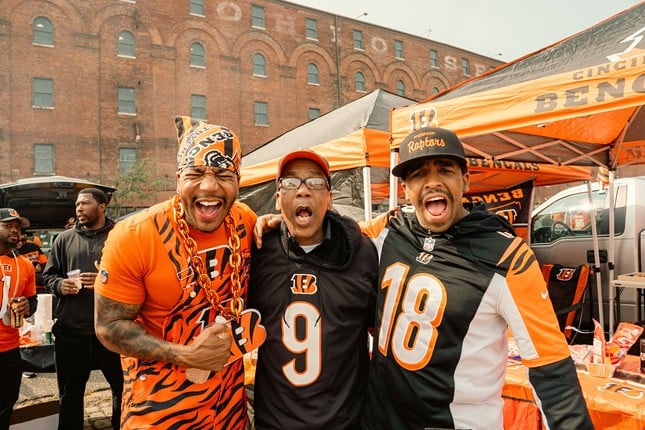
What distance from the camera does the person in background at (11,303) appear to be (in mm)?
3607

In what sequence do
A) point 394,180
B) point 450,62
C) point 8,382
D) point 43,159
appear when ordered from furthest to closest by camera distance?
point 450,62 < point 43,159 < point 394,180 < point 8,382

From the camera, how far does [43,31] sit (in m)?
24.2

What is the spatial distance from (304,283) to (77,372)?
125 inches

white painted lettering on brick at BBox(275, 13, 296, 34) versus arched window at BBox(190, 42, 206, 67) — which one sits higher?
white painted lettering on brick at BBox(275, 13, 296, 34)

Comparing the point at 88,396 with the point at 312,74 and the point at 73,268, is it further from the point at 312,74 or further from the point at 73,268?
the point at 312,74

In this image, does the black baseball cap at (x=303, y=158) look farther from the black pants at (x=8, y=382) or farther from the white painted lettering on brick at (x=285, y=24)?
the white painted lettering on brick at (x=285, y=24)

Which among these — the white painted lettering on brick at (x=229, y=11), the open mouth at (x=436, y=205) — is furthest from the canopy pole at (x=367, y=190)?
the white painted lettering on brick at (x=229, y=11)

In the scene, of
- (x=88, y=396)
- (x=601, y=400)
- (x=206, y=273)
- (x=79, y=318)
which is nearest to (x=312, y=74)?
(x=88, y=396)

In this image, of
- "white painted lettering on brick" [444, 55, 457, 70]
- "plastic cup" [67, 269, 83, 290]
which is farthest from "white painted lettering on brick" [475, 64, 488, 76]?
"plastic cup" [67, 269, 83, 290]

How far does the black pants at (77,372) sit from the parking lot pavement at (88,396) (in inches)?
16.3

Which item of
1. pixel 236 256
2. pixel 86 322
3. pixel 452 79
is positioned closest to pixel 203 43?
pixel 452 79

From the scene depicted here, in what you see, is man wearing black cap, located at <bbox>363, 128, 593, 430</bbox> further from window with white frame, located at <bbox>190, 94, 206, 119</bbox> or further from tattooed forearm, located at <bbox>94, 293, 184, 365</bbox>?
window with white frame, located at <bbox>190, 94, 206, 119</bbox>

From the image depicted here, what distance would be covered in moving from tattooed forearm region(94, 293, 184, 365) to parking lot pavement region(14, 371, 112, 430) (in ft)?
10.6

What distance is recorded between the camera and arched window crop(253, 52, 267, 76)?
98.7ft
